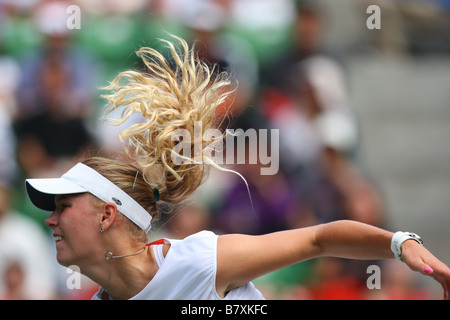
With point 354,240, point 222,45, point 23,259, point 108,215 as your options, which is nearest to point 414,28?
point 222,45

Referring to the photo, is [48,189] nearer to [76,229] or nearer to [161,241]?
[76,229]

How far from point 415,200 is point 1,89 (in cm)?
376

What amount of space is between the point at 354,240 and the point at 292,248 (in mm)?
217

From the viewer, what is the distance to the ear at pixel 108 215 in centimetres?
271

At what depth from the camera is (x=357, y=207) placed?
5.50 meters

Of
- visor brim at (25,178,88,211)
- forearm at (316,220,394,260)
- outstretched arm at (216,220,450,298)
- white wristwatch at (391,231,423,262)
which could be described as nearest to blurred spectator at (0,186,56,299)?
visor brim at (25,178,88,211)

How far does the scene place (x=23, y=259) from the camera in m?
5.29

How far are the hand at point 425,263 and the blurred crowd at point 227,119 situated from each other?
259cm

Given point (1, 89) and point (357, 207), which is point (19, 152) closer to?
point (1, 89)

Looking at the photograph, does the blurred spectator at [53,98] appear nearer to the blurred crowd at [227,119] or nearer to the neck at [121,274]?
the blurred crowd at [227,119]

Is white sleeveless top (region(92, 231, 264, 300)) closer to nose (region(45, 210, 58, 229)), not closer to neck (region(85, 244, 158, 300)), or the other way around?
neck (region(85, 244, 158, 300))

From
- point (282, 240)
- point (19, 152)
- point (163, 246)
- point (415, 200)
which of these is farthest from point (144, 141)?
point (415, 200)

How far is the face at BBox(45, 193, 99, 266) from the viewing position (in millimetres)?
2672
